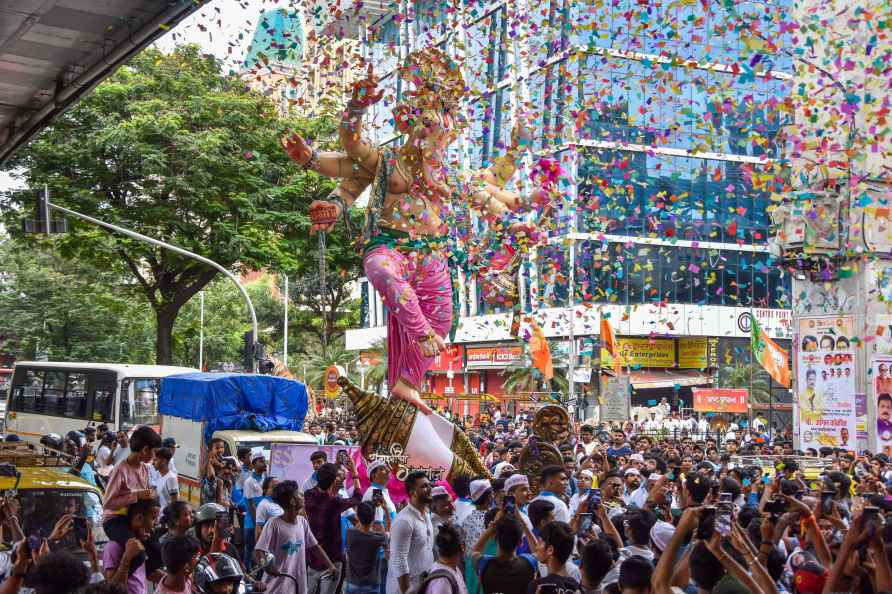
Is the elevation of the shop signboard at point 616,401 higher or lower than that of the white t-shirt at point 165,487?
higher

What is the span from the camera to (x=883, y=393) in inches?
779

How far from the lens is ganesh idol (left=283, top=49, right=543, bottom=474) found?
11492 mm

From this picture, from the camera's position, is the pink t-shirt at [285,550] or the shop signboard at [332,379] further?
the shop signboard at [332,379]

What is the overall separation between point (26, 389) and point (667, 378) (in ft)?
92.9

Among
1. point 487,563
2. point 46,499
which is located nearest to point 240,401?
point 46,499

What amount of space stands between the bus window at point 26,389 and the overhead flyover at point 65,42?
44.9 feet

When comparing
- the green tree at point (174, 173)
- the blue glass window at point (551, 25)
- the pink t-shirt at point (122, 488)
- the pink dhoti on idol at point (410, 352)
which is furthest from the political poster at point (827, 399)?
the pink t-shirt at point (122, 488)

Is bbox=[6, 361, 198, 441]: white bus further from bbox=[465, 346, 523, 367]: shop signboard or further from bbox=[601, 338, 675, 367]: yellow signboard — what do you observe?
bbox=[465, 346, 523, 367]: shop signboard

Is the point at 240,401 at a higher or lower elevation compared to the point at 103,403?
higher

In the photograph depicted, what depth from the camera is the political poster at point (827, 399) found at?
1991 centimetres

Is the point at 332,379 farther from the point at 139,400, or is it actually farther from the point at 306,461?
the point at 139,400

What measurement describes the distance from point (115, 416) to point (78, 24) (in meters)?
14.1

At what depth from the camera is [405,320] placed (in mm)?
11531

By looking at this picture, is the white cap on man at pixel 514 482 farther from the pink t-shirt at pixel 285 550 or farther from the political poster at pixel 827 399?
the political poster at pixel 827 399
